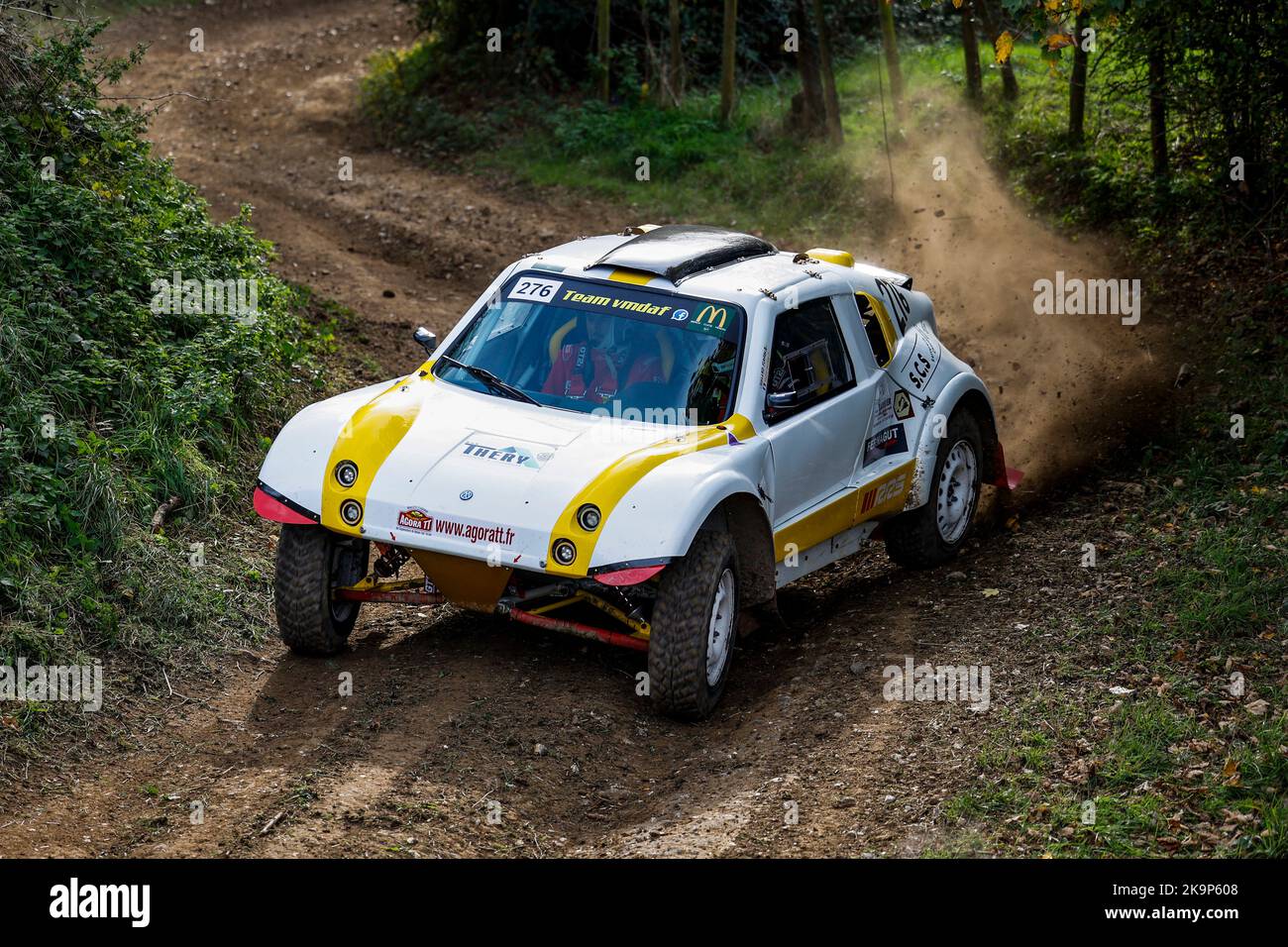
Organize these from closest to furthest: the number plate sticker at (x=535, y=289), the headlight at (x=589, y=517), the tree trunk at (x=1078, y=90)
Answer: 1. the headlight at (x=589, y=517)
2. the number plate sticker at (x=535, y=289)
3. the tree trunk at (x=1078, y=90)

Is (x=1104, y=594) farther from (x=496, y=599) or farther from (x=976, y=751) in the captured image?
(x=496, y=599)

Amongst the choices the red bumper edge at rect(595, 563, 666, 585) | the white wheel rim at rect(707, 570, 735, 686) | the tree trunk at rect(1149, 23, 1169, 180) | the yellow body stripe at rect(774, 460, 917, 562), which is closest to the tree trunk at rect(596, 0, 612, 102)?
the tree trunk at rect(1149, 23, 1169, 180)

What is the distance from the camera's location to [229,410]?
9.65 metres

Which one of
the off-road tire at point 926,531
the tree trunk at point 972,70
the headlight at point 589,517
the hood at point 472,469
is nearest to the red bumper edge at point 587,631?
the hood at point 472,469

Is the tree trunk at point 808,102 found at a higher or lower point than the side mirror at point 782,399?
higher

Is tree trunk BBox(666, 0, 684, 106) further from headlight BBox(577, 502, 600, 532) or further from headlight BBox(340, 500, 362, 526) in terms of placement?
headlight BBox(577, 502, 600, 532)

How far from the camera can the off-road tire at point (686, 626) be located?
6.64 meters

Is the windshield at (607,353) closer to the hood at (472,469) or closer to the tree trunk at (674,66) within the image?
the hood at (472,469)

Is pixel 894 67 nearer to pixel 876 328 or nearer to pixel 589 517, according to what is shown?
pixel 876 328

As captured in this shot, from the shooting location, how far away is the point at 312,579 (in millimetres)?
7086

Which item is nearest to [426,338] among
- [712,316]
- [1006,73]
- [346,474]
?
[346,474]

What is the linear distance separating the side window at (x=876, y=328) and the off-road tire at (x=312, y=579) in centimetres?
326
